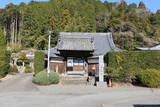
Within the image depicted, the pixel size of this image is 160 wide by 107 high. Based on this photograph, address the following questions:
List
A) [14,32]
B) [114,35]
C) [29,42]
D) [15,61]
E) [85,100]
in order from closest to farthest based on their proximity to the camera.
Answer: [85,100]
[15,61]
[114,35]
[29,42]
[14,32]

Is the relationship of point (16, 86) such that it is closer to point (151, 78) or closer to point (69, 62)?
point (151, 78)

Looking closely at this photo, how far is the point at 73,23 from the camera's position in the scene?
5419 cm

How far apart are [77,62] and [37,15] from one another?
3093cm

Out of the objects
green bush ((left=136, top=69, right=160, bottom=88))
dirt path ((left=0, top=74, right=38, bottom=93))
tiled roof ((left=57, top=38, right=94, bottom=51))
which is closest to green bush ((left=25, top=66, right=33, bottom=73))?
tiled roof ((left=57, top=38, right=94, bottom=51))

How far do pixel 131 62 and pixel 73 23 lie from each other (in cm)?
3495

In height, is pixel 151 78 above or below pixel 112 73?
below

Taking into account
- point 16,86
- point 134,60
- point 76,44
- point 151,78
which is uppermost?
point 76,44

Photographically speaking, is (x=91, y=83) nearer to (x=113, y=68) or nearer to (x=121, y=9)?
(x=113, y=68)

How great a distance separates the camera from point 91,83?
19.5 meters

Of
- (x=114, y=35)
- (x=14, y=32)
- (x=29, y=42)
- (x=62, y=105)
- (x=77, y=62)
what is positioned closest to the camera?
(x=62, y=105)

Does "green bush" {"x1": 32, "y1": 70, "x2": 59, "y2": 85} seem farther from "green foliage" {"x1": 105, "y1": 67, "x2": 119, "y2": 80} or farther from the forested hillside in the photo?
the forested hillside

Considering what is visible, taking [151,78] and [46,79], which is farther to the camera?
[46,79]

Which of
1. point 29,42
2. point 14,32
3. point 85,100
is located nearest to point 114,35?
point 29,42


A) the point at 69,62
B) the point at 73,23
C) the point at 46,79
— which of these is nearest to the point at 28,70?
the point at 69,62
